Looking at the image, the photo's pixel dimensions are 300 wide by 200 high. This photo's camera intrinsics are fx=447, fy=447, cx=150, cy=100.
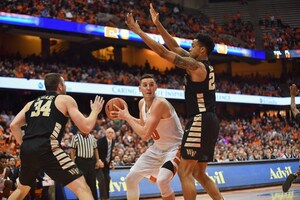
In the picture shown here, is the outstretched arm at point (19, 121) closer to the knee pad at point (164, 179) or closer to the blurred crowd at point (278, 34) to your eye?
the knee pad at point (164, 179)

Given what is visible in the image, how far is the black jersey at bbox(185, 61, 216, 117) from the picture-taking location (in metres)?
5.34

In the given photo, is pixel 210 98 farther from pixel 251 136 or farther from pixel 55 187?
pixel 251 136

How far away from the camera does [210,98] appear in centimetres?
541

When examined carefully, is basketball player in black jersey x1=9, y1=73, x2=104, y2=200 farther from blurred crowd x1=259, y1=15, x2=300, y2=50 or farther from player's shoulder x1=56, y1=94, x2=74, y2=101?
blurred crowd x1=259, y1=15, x2=300, y2=50

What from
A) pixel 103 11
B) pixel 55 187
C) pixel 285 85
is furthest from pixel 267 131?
pixel 55 187

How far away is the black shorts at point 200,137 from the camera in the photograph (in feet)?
17.2

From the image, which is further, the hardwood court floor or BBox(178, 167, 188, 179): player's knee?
the hardwood court floor

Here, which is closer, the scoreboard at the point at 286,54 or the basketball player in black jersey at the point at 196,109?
the basketball player in black jersey at the point at 196,109

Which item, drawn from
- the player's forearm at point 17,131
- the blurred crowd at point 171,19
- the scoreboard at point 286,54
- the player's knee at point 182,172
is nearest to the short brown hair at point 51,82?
the player's forearm at point 17,131

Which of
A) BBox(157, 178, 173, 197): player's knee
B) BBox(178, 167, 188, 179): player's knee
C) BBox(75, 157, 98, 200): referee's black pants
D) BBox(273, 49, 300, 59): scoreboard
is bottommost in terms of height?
BBox(75, 157, 98, 200): referee's black pants

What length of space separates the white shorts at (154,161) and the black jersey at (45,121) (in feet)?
4.11

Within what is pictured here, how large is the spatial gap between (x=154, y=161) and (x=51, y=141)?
148 cm

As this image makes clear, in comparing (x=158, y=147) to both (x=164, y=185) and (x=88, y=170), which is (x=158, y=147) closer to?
(x=164, y=185)

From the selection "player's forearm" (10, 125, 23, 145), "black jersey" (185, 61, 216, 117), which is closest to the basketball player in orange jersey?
"black jersey" (185, 61, 216, 117)
